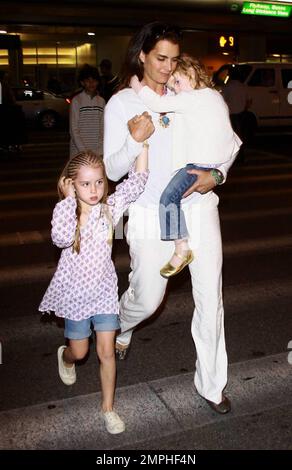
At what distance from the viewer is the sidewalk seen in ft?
11.2

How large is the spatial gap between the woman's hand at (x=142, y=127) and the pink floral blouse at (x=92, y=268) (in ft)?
0.72

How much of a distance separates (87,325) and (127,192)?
763mm

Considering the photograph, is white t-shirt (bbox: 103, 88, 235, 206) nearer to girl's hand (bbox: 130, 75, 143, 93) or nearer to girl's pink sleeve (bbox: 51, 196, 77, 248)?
girl's hand (bbox: 130, 75, 143, 93)

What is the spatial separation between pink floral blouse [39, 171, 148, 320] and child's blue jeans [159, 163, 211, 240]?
168 mm

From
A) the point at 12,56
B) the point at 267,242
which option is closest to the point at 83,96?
the point at 267,242

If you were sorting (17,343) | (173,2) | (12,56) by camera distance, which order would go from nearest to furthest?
(17,343) < (173,2) < (12,56)

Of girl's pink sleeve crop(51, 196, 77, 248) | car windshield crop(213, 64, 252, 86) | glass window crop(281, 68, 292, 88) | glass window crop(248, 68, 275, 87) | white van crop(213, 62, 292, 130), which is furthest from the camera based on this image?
glass window crop(281, 68, 292, 88)

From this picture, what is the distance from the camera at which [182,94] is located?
348 centimetres

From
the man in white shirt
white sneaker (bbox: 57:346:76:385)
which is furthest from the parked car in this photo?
the man in white shirt

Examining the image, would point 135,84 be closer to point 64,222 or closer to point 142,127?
point 142,127

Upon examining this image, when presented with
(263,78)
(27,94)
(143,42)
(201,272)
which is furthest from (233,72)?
(201,272)
